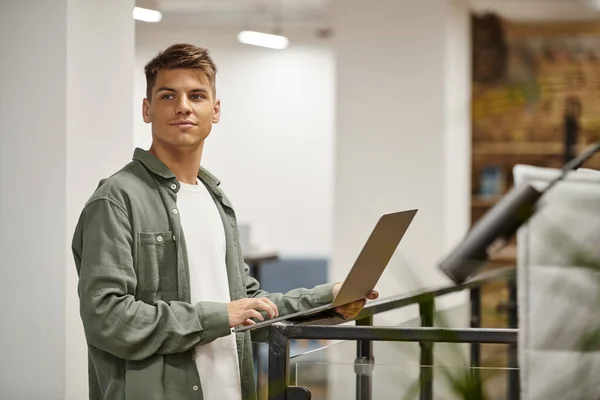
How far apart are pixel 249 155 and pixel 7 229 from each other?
6917 millimetres

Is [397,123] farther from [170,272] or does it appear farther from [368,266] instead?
[368,266]

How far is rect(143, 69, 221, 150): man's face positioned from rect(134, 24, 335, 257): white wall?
716 centimetres

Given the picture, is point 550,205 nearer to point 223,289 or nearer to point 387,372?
point 387,372

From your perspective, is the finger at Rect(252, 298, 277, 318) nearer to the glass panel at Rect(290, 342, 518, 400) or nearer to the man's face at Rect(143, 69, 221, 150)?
the glass panel at Rect(290, 342, 518, 400)

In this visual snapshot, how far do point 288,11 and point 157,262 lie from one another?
7020 mm

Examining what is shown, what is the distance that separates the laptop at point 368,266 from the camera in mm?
1869

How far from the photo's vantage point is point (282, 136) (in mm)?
9547

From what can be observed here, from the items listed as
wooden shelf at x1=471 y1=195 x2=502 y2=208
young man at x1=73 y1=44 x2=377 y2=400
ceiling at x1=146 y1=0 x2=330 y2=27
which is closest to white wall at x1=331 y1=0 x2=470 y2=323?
wooden shelf at x1=471 y1=195 x2=502 y2=208

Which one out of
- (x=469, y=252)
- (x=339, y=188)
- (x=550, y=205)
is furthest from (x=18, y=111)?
(x=339, y=188)

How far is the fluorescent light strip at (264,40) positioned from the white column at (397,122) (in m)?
3.48

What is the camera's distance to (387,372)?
1787 millimetres

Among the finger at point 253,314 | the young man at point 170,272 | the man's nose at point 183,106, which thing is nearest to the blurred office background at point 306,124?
the finger at point 253,314

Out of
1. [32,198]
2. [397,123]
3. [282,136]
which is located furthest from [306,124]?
[32,198]

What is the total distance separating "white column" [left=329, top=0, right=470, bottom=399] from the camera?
5543mm
